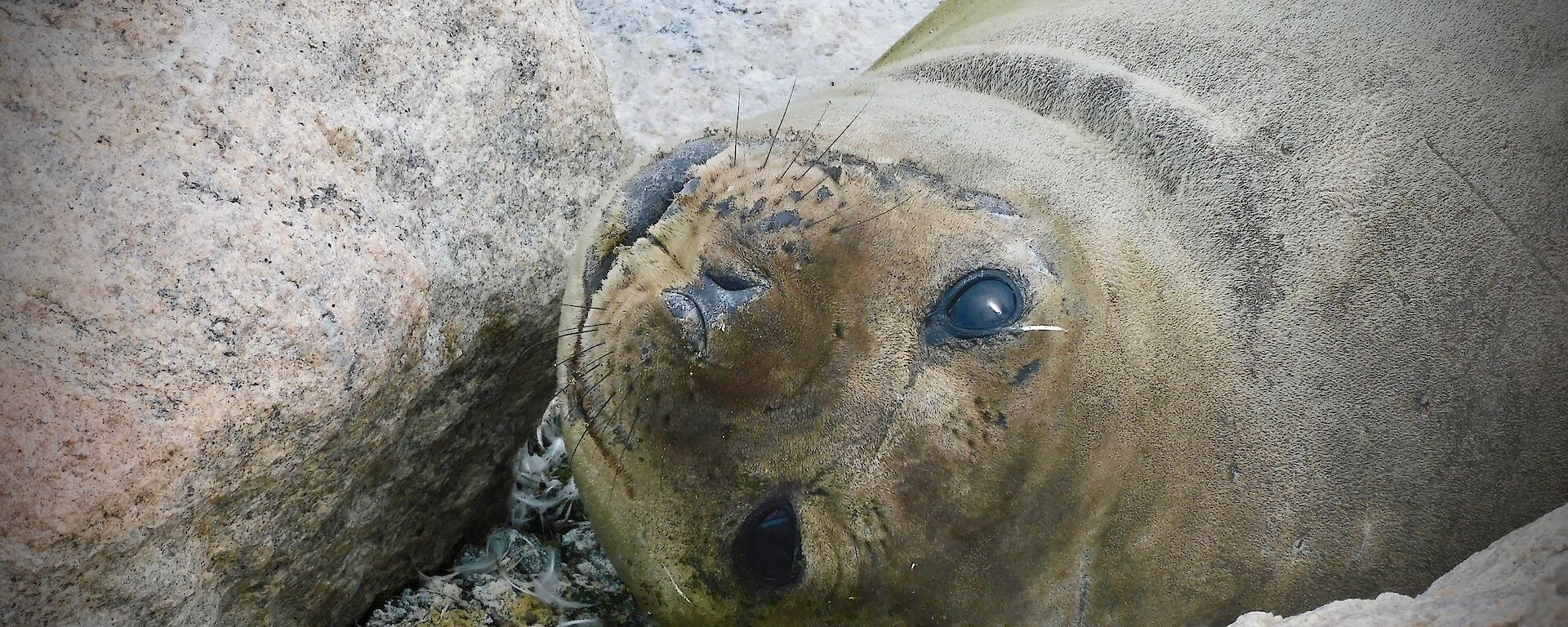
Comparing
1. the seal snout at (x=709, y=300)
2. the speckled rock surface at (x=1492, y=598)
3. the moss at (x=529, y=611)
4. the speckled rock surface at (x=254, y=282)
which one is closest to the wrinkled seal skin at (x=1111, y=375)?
the seal snout at (x=709, y=300)

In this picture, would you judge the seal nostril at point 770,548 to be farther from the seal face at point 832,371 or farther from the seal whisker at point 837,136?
the seal whisker at point 837,136

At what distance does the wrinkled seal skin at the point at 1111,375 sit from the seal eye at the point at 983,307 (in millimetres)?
30

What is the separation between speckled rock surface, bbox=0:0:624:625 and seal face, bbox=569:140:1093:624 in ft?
1.45

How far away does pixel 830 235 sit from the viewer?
2279 mm

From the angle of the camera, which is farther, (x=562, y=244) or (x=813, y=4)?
(x=813, y=4)

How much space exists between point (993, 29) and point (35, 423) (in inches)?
93.0

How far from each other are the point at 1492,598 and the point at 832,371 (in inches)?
42.5

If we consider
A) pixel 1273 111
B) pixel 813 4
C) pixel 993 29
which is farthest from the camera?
pixel 813 4

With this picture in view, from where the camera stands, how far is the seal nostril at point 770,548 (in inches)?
93.4

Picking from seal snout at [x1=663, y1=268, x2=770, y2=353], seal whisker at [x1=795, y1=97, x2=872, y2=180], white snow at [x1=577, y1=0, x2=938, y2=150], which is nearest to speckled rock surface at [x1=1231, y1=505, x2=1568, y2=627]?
seal snout at [x1=663, y1=268, x2=770, y2=353]

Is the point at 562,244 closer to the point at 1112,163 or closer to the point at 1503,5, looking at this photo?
the point at 1112,163

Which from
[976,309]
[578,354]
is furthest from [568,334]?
[976,309]

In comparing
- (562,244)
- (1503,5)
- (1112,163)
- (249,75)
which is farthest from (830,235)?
(1503,5)

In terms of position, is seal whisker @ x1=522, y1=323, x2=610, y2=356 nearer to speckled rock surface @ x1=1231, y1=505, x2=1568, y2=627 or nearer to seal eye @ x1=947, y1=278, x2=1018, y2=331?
seal eye @ x1=947, y1=278, x2=1018, y2=331
